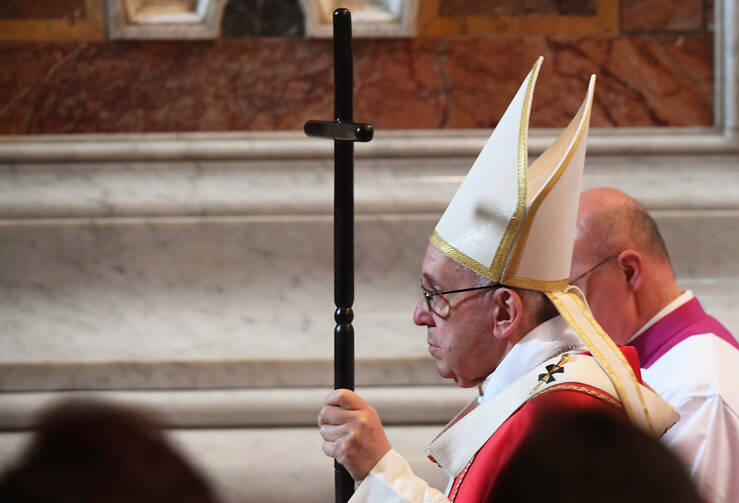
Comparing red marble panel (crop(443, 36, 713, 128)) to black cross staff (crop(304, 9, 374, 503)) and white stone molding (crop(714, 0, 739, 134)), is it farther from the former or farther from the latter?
black cross staff (crop(304, 9, 374, 503))

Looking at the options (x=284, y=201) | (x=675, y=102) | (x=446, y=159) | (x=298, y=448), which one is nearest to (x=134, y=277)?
(x=284, y=201)

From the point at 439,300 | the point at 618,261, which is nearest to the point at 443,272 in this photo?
the point at 439,300

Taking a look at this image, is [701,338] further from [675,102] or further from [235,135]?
[235,135]

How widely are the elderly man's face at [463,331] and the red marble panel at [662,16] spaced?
75.9 inches

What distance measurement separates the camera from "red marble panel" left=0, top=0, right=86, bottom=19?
3.67 meters

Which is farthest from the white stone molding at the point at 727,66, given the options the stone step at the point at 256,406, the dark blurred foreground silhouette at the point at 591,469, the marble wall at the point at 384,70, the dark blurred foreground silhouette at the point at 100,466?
the dark blurred foreground silhouette at the point at 100,466

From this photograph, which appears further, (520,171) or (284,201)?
(284,201)

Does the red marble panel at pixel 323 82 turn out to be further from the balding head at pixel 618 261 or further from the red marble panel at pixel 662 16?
the balding head at pixel 618 261

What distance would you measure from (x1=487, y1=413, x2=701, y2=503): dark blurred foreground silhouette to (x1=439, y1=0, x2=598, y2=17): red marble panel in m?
3.05

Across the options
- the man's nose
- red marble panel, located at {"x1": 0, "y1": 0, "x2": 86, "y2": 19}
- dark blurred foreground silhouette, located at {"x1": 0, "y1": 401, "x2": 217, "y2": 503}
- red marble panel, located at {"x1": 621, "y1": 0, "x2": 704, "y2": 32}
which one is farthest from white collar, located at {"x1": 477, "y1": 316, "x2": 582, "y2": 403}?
red marble panel, located at {"x1": 0, "y1": 0, "x2": 86, "y2": 19}

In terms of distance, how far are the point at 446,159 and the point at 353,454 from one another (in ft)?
6.31

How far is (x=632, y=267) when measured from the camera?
3021 millimetres

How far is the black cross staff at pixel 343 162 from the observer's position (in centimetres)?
187

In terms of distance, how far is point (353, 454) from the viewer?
6.52 feet
